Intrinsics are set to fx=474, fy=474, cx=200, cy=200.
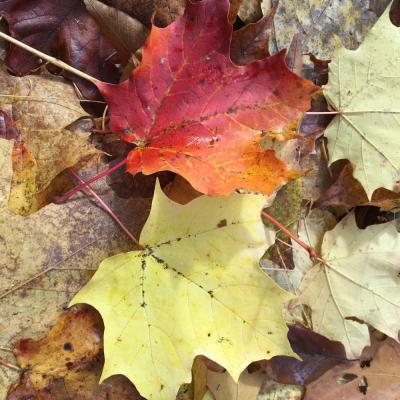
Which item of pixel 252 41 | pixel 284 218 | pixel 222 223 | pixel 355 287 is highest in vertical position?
pixel 252 41

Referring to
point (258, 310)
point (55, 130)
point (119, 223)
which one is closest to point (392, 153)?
point (258, 310)

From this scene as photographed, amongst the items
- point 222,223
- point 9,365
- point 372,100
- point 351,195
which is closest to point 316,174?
point 351,195

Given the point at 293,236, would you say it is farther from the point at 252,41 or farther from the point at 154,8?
the point at 154,8

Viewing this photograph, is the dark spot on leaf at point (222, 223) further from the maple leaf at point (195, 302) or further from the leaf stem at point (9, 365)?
the leaf stem at point (9, 365)

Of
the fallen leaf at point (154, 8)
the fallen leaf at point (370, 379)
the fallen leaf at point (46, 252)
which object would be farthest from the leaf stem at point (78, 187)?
the fallen leaf at point (370, 379)

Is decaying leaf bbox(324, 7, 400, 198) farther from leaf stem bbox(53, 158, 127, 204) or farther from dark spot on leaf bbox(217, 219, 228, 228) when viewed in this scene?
leaf stem bbox(53, 158, 127, 204)

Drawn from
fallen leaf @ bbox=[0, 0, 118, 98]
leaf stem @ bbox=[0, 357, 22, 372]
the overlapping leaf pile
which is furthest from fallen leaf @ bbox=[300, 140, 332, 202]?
leaf stem @ bbox=[0, 357, 22, 372]
